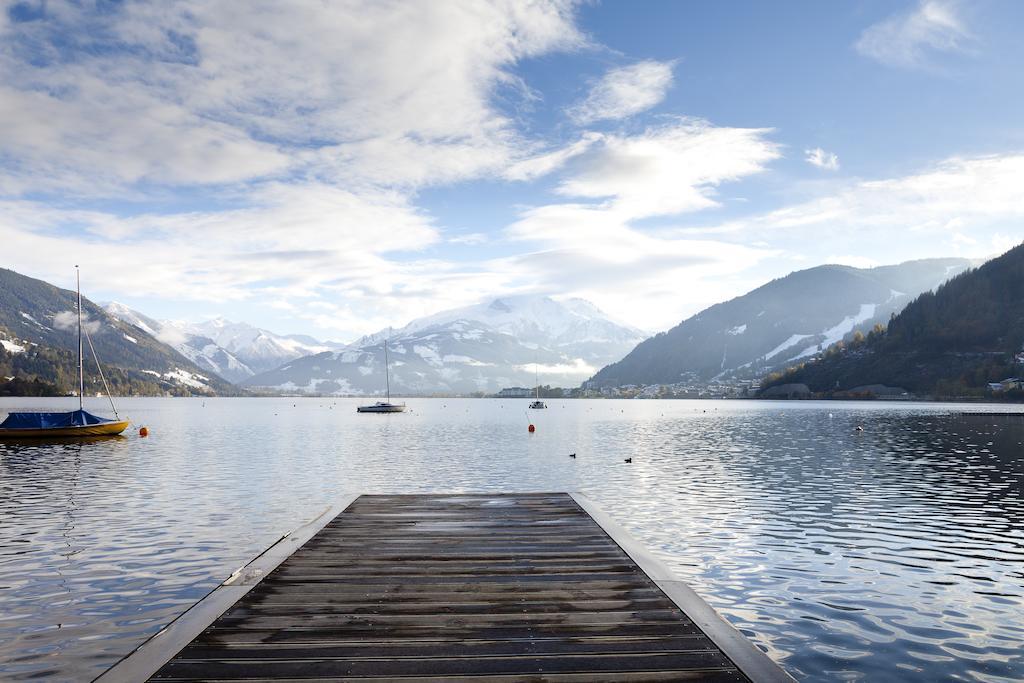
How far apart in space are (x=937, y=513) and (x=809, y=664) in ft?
79.3

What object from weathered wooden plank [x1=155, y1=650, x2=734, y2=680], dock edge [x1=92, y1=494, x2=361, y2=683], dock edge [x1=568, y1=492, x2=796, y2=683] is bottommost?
dock edge [x1=568, y1=492, x2=796, y2=683]

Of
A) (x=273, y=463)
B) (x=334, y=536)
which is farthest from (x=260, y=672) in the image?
(x=273, y=463)

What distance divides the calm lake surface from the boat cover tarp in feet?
63.7

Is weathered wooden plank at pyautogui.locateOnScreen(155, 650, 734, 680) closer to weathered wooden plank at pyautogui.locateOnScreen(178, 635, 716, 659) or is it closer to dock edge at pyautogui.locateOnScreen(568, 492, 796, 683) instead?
weathered wooden plank at pyautogui.locateOnScreen(178, 635, 716, 659)

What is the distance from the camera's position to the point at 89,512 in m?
35.2

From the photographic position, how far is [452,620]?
12.5m

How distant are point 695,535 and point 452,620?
62.8ft

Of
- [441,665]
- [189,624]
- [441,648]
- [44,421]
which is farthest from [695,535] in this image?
[44,421]

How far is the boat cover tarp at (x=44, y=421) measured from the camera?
85750 millimetres

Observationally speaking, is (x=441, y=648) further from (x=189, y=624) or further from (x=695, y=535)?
(x=695, y=535)

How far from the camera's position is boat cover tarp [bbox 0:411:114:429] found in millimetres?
85750

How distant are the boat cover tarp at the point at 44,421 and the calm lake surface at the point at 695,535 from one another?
1943cm

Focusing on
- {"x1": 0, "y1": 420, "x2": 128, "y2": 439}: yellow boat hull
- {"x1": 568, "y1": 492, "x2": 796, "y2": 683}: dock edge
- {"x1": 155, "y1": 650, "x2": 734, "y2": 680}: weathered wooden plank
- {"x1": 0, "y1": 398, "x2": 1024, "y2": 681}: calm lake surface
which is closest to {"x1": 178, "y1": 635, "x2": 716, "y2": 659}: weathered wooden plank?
{"x1": 155, "y1": 650, "x2": 734, "y2": 680}: weathered wooden plank

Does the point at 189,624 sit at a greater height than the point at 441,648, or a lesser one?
greater
